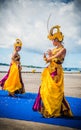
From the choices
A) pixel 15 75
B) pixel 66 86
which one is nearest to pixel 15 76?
pixel 15 75

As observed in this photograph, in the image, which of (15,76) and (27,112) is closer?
(27,112)

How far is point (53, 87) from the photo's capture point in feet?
18.4

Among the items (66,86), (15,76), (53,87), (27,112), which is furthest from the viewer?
(66,86)

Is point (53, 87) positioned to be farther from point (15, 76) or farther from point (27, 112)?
point (15, 76)

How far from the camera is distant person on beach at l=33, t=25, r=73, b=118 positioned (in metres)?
5.57

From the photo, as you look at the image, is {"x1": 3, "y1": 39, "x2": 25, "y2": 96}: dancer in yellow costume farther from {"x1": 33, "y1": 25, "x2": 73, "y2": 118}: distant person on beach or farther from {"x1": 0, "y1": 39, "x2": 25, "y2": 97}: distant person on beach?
{"x1": 33, "y1": 25, "x2": 73, "y2": 118}: distant person on beach

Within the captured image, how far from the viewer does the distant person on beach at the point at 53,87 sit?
5570 millimetres

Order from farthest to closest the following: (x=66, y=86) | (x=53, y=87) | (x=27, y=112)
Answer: (x=66, y=86) < (x=27, y=112) < (x=53, y=87)

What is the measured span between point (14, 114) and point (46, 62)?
1036mm

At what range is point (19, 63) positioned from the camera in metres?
7.96

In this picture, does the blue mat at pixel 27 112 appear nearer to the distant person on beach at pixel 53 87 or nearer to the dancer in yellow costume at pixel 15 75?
the distant person on beach at pixel 53 87

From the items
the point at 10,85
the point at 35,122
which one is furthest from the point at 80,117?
the point at 10,85

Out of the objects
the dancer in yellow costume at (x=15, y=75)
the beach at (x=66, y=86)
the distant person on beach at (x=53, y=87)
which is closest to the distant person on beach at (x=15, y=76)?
the dancer in yellow costume at (x=15, y=75)

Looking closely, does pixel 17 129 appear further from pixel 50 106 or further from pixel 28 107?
pixel 28 107
